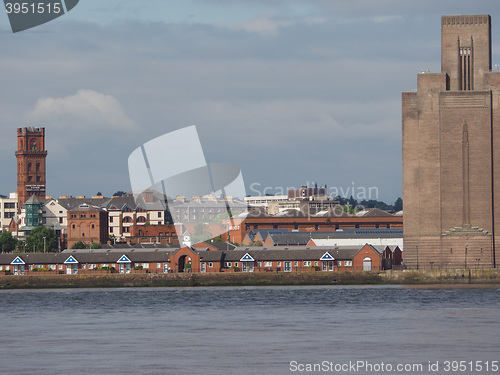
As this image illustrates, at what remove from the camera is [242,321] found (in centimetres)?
5734

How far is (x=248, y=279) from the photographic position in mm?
107188

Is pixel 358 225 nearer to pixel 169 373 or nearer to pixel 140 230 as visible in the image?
pixel 140 230

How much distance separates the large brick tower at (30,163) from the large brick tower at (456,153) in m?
102

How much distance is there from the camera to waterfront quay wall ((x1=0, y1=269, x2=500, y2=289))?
103 metres

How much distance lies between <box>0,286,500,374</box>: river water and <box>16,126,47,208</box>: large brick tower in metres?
115

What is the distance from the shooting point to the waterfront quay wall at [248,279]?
103 meters

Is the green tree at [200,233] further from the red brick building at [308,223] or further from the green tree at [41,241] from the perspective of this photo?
the green tree at [41,241]

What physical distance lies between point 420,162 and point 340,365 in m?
70.7

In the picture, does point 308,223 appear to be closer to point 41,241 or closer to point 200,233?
point 200,233

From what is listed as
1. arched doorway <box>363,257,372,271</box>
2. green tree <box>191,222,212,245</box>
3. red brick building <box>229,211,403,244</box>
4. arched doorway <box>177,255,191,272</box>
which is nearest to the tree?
green tree <box>191,222,212,245</box>

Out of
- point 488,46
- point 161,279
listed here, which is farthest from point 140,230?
point 488,46

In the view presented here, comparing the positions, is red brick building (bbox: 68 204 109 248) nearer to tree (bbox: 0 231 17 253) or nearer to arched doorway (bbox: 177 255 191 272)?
tree (bbox: 0 231 17 253)

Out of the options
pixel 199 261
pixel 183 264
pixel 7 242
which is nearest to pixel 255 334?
pixel 199 261

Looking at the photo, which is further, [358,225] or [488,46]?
[358,225]
